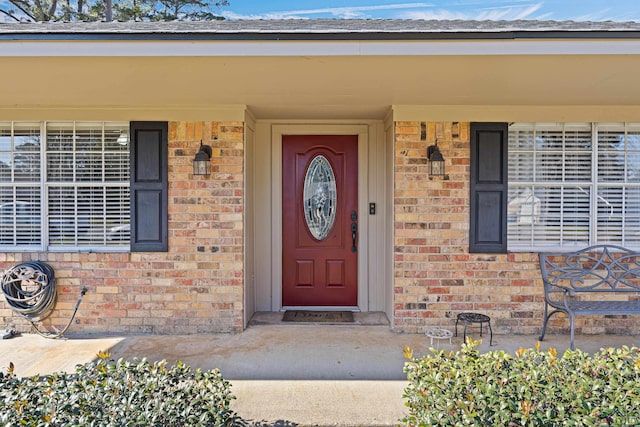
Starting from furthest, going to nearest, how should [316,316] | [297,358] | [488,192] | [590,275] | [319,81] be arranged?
[316,316] < [488,192] < [590,275] < [297,358] < [319,81]

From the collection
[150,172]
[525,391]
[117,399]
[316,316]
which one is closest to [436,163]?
[316,316]

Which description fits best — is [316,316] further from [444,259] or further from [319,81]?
[319,81]

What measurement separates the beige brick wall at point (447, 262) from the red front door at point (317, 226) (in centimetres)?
88

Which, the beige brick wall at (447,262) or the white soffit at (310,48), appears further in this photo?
the beige brick wall at (447,262)

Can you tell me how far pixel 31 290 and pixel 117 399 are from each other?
317 centimetres

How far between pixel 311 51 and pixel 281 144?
7.98 feet

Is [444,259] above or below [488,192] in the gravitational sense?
below

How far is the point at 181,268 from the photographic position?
4391 mm

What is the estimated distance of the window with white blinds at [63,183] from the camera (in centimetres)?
445

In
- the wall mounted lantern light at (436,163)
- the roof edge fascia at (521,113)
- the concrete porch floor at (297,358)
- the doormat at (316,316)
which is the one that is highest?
the roof edge fascia at (521,113)

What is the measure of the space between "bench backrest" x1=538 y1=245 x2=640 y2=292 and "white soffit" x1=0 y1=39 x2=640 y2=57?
222 cm

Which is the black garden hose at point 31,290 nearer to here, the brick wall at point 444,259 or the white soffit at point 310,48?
the white soffit at point 310,48

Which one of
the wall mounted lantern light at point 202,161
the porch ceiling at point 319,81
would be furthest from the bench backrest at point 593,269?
the wall mounted lantern light at point 202,161

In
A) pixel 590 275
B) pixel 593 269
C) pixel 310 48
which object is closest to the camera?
pixel 310 48
